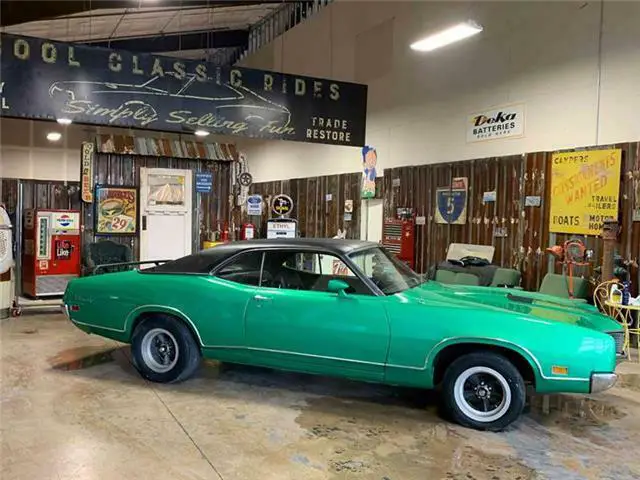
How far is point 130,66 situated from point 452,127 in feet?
15.3

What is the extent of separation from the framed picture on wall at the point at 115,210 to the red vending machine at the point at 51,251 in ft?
2.13

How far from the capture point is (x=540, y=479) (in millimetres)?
3055

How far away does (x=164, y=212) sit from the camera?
432 inches

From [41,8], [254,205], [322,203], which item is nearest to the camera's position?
[41,8]

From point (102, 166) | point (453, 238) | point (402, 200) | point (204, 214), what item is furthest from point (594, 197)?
point (102, 166)

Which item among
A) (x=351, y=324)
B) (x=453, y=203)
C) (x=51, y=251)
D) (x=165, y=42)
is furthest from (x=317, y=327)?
(x=165, y=42)

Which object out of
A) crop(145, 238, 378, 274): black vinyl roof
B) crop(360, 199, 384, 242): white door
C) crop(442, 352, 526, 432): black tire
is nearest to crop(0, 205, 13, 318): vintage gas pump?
crop(145, 238, 378, 274): black vinyl roof

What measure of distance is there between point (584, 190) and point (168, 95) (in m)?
5.33

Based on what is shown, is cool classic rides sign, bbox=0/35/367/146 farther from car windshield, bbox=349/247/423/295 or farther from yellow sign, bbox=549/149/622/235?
car windshield, bbox=349/247/423/295

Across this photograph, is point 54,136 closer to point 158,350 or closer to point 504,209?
point 158,350

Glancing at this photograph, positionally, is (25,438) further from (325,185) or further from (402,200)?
(325,185)

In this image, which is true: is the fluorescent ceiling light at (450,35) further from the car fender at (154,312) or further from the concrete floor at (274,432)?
the car fender at (154,312)

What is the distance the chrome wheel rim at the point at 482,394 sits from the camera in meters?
3.72

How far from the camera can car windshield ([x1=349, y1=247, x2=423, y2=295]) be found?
4.27 meters
